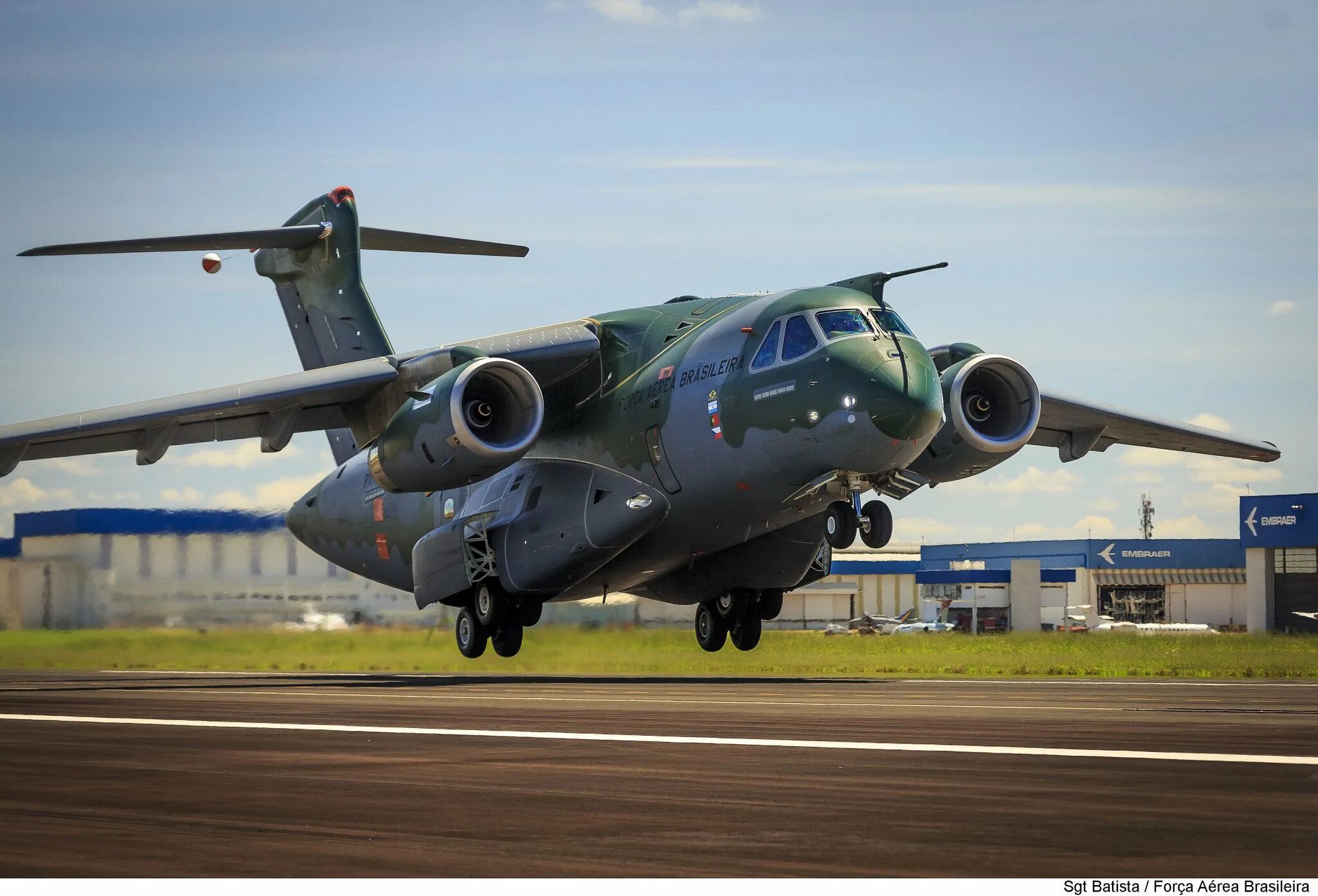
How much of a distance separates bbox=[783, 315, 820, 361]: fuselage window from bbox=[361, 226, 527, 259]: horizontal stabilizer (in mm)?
8907

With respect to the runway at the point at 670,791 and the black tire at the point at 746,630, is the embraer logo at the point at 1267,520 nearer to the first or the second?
the black tire at the point at 746,630

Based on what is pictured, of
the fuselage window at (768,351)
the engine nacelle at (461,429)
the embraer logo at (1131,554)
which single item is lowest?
the embraer logo at (1131,554)

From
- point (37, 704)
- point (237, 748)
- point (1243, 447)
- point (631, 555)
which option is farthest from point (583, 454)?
point (237, 748)

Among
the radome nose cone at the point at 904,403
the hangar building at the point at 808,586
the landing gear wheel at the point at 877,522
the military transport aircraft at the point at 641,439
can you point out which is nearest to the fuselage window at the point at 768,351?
the military transport aircraft at the point at 641,439

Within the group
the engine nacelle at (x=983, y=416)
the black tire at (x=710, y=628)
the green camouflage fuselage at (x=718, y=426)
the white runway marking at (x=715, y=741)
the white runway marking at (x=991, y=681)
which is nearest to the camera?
the white runway marking at (x=715, y=741)

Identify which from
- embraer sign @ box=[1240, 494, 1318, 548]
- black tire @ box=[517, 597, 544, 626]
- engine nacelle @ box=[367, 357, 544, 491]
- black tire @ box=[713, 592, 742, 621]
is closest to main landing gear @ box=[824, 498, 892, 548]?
engine nacelle @ box=[367, 357, 544, 491]

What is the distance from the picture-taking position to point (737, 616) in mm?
24719

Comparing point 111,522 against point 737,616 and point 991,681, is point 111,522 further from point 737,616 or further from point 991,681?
point 991,681

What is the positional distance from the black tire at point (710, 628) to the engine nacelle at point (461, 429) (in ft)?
19.9

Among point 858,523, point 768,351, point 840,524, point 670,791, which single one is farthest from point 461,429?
point 670,791

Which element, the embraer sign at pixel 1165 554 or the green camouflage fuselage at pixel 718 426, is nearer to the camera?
the green camouflage fuselage at pixel 718 426

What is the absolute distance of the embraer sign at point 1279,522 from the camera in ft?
158

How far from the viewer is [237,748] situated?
375 inches

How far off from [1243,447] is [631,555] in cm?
1013
